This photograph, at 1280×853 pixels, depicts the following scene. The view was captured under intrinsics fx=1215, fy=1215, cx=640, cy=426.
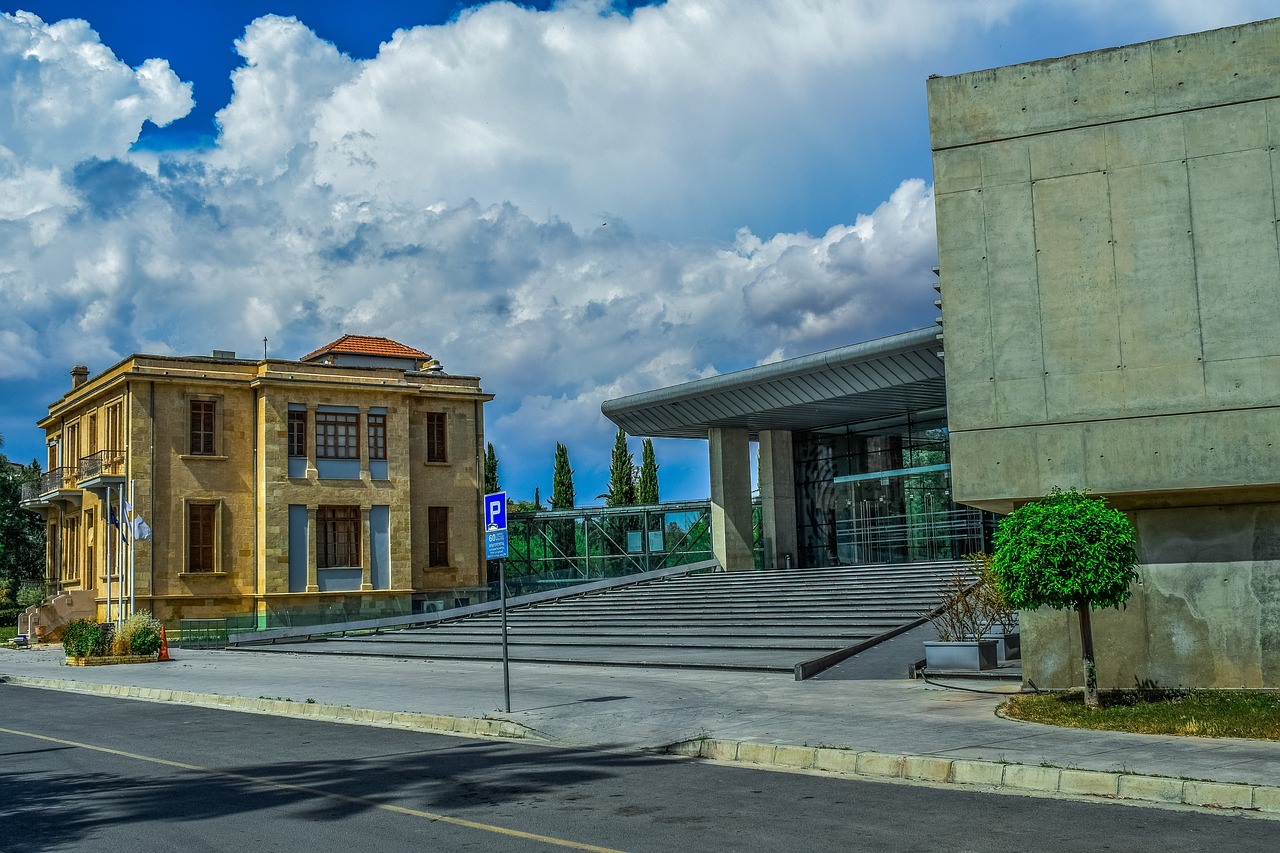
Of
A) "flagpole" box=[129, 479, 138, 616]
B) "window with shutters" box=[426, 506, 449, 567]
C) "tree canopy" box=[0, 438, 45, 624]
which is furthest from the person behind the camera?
"tree canopy" box=[0, 438, 45, 624]

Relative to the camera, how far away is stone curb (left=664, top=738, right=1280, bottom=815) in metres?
9.28

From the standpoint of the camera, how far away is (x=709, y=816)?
926 cm

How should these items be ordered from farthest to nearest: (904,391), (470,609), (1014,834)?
1. (470,609)
2. (904,391)
3. (1014,834)

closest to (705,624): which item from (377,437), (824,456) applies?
(824,456)

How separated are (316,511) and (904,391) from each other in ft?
84.1

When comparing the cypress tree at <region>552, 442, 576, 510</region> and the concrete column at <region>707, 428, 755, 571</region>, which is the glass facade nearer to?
the concrete column at <region>707, 428, 755, 571</region>

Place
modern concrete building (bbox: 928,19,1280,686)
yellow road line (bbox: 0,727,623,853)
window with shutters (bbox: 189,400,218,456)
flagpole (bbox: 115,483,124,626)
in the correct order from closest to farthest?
1. yellow road line (bbox: 0,727,623,853)
2. modern concrete building (bbox: 928,19,1280,686)
3. flagpole (bbox: 115,483,124,626)
4. window with shutters (bbox: 189,400,218,456)

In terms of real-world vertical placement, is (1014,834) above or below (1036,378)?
below

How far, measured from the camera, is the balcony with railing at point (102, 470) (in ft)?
154

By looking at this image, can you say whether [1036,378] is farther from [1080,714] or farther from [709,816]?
[709,816]

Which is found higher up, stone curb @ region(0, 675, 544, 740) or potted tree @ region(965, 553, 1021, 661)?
potted tree @ region(965, 553, 1021, 661)

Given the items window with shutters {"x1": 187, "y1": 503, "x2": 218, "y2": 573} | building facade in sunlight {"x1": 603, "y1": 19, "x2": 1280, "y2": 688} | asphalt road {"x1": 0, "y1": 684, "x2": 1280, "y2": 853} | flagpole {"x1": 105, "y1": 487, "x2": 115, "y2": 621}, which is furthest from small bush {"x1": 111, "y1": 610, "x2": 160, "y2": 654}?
building facade in sunlight {"x1": 603, "y1": 19, "x2": 1280, "y2": 688}

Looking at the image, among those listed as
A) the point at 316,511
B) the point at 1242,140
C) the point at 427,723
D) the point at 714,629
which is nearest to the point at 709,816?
the point at 427,723

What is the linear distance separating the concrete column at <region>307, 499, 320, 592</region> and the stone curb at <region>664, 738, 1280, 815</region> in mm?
38424
